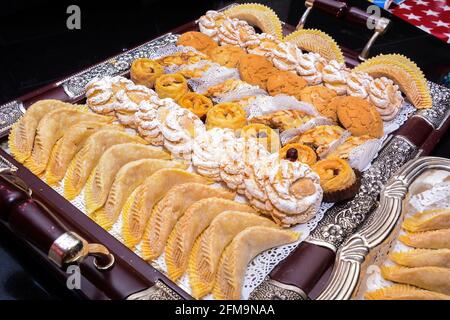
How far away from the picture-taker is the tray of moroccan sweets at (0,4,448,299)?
207 cm

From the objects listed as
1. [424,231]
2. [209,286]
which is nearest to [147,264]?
[209,286]

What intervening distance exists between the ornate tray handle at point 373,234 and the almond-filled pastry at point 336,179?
211mm

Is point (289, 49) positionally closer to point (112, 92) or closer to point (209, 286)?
point (112, 92)

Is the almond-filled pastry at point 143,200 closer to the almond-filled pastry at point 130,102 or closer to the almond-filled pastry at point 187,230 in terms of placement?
the almond-filled pastry at point 187,230

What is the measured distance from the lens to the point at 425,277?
1.94 m

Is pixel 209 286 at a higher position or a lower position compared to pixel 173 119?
lower

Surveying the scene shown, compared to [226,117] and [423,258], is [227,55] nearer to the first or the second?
[226,117]

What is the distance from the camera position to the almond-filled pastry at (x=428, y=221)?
7.18ft

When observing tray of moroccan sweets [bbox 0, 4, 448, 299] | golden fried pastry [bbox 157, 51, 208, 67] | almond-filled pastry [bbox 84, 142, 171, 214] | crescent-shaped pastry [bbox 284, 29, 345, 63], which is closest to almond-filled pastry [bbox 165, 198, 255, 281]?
tray of moroccan sweets [bbox 0, 4, 448, 299]

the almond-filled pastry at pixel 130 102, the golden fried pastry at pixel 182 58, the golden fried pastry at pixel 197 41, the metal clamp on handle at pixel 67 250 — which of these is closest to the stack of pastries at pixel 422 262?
the metal clamp on handle at pixel 67 250

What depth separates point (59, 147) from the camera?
101 inches

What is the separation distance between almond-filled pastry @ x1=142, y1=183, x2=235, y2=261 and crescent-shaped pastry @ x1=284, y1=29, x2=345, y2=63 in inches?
72.1

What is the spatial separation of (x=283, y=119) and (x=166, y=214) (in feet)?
3.56

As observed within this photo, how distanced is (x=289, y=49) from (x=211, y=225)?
71.1 inches
